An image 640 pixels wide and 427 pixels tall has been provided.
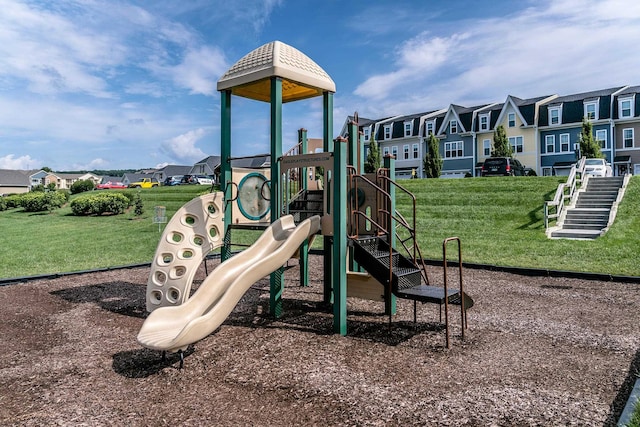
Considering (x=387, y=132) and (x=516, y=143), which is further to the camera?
(x=387, y=132)

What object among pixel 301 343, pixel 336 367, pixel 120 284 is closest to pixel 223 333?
pixel 301 343

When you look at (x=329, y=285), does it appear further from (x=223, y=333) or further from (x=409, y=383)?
(x=409, y=383)

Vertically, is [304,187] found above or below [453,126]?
below

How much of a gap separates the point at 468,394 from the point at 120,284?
7752mm

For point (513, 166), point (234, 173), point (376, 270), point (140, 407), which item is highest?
point (513, 166)

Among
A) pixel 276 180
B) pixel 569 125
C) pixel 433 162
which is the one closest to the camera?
pixel 276 180

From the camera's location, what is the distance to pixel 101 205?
2555 centimetres

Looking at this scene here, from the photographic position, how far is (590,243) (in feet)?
42.7

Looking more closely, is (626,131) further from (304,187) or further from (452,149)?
(304,187)

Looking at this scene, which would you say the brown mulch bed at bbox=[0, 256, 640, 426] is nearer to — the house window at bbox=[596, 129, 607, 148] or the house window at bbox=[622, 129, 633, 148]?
the house window at bbox=[596, 129, 607, 148]

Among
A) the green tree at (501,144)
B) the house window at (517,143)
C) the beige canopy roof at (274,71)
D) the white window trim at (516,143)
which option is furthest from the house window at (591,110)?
the beige canopy roof at (274,71)

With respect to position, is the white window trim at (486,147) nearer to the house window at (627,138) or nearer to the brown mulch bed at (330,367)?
the house window at (627,138)

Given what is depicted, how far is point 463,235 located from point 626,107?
90.5ft

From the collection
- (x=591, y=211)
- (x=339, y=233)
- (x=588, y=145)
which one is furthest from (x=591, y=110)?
(x=339, y=233)
